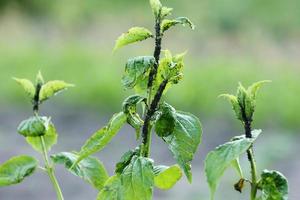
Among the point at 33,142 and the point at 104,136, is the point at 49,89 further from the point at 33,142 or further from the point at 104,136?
the point at 104,136

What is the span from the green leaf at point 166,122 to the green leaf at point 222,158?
0.08 meters

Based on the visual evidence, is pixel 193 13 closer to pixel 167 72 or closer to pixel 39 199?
pixel 39 199

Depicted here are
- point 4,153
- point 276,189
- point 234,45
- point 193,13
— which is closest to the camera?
point 276,189

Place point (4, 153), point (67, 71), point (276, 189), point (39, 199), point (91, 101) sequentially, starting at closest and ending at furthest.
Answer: point (276, 189)
point (39, 199)
point (4, 153)
point (91, 101)
point (67, 71)

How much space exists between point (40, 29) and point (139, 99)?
9189 mm

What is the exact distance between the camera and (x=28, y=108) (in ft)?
24.4

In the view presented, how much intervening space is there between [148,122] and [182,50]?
774cm

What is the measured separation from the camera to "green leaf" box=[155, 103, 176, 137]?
1.13 m

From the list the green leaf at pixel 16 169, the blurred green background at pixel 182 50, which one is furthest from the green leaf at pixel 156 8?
the blurred green background at pixel 182 50

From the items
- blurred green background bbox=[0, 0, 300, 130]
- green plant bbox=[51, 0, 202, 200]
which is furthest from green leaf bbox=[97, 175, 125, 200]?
blurred green background bbox=[0, 0, 300, 130]

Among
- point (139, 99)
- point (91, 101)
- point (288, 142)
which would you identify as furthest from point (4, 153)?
point (139, 99)

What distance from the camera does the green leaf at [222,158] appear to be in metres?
1.04

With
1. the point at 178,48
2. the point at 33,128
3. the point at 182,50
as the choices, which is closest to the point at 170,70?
the point at 33,128

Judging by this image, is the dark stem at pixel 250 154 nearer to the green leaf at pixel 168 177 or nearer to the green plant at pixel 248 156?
the green plant at pixel 248 156
